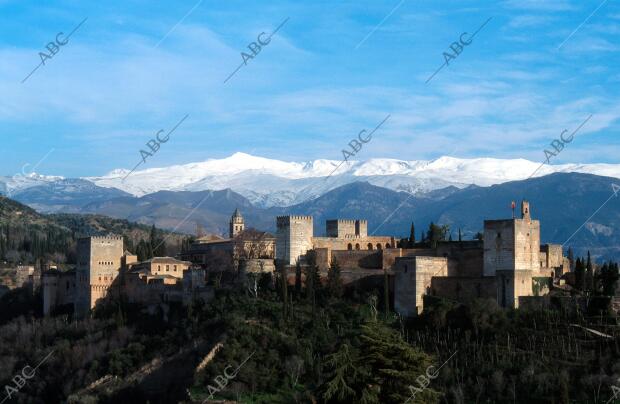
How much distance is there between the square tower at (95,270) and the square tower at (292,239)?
12090 millimetres

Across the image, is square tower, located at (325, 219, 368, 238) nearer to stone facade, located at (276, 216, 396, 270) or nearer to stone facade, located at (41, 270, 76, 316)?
stone facade, located at (276, 216, 396, 270)

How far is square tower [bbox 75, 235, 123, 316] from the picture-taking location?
73375 millimetres

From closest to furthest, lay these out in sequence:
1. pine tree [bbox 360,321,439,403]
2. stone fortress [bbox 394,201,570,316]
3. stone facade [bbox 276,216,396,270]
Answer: pine tree [bbox 360,321,439,403], stone fortress [bbox 394,201,570,316], stone facade [bbox 276,216,396,270]

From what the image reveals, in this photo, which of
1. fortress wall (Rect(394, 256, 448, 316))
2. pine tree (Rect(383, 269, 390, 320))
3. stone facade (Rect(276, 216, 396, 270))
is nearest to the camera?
fortress wall (Rect(394, 256, 448, 316))

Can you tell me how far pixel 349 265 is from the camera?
68.6 metres

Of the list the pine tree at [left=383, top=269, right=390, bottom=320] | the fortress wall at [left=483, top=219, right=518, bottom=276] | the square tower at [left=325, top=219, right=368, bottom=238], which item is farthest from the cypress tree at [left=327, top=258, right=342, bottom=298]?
the square tower at [left=325, top=219, right=368, bottom=238]

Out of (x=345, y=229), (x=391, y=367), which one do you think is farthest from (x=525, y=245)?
(x=391, y=367)

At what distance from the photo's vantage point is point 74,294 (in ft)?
249

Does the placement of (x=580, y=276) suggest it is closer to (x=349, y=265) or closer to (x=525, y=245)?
(x=525, y=245)

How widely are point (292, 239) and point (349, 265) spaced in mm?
4549

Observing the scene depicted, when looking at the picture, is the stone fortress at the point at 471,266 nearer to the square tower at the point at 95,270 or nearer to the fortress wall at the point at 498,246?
the fortress wall at the point at 498,246

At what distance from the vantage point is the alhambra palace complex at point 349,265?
198ft

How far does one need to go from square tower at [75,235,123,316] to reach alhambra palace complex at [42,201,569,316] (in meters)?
0.07

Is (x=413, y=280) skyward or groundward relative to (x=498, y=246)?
groundward
